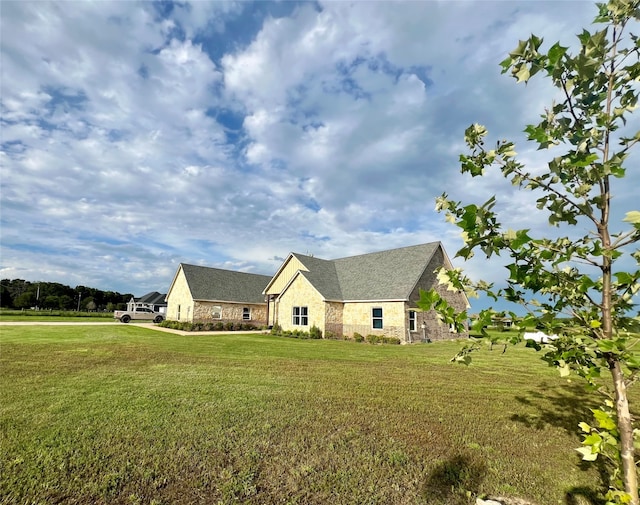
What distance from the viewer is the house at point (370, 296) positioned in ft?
78.3

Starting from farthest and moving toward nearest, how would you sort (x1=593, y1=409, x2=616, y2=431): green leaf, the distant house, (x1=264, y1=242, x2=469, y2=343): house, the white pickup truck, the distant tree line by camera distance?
the distant tree line → the distant house → the white pickup truck → (x1=264, y1=242, x2=469, y2=343): house → (x1=593, y1=409, x2=616, y2=431): green leaf

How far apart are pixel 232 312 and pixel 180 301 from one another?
5.70 metres

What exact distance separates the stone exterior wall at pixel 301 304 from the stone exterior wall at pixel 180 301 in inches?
385

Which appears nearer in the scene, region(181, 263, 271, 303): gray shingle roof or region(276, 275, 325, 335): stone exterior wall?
region(276, 275, 325, 335): stone exterior wall

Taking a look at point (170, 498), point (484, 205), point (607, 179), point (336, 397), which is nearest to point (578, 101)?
point (607, 179)

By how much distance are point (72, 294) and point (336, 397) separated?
283 ft

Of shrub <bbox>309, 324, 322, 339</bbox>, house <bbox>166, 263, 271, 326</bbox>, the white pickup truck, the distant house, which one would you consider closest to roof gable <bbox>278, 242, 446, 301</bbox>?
shrub <bbox>309, 324, 322, 339</bbox>

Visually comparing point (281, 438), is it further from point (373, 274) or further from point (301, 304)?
point (373, 274)

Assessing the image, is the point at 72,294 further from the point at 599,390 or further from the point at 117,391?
the point at 599,390

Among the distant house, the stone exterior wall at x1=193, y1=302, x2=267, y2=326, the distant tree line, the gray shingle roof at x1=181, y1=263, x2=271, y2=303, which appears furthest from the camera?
the distant tree line

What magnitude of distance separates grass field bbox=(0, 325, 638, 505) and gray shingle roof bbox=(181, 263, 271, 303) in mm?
24136

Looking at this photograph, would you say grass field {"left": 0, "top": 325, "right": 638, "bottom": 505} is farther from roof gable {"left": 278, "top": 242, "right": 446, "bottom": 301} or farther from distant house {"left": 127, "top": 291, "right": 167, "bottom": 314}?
distant house {"left": 127, "top": 291, "right": 167, "bottom": 314}

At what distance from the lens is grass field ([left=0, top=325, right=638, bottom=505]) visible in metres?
4.00

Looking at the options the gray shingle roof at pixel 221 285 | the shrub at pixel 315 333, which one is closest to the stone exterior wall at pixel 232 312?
the gray shingle roof at pixel 221 285
